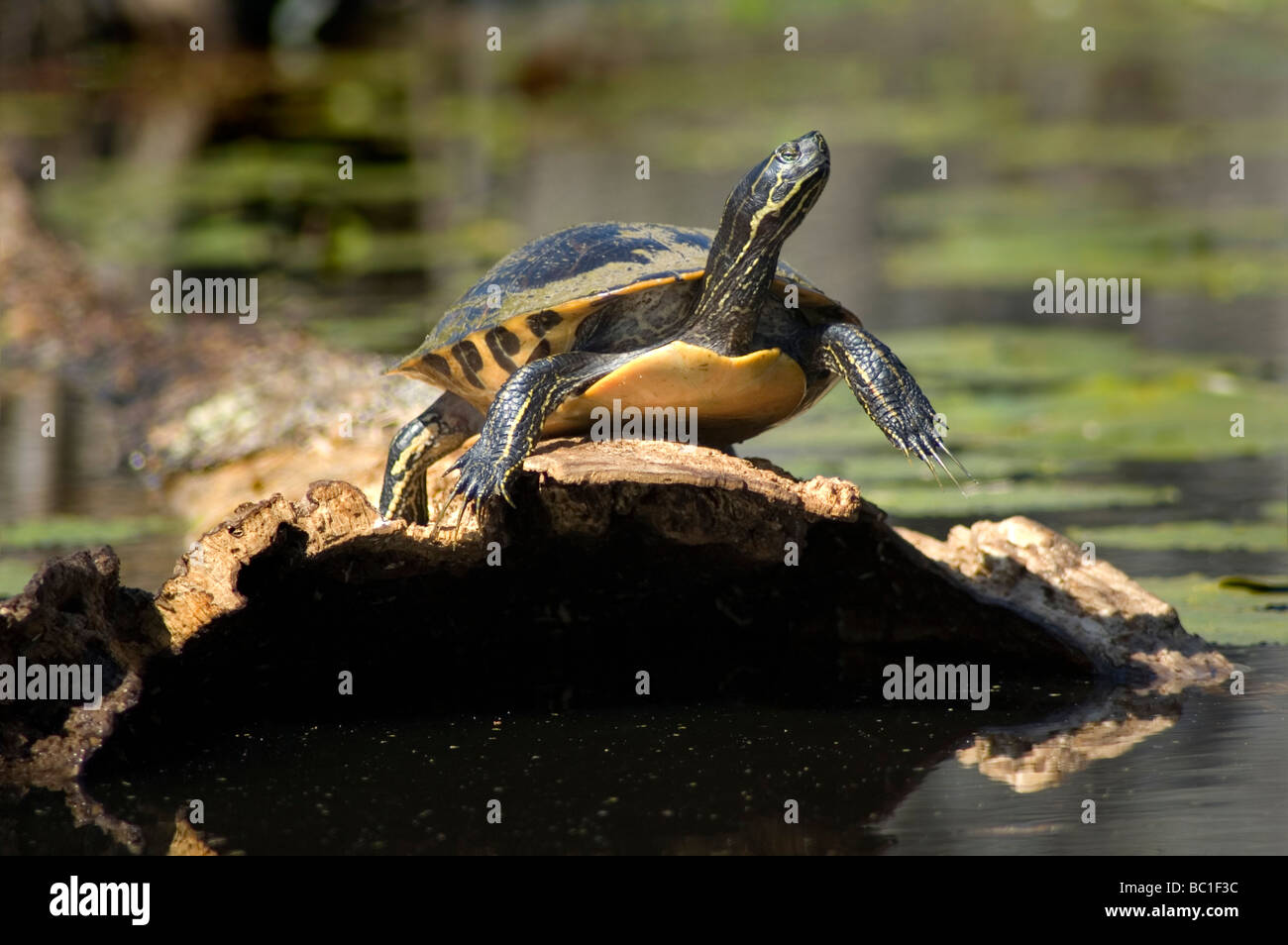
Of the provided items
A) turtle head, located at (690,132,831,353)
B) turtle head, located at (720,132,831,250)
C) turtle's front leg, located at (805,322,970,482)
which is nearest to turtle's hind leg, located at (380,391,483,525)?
turtle head, located at (690,132,831,353)

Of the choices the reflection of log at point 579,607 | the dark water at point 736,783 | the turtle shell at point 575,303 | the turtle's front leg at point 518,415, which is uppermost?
the turtle shell at point 575,303

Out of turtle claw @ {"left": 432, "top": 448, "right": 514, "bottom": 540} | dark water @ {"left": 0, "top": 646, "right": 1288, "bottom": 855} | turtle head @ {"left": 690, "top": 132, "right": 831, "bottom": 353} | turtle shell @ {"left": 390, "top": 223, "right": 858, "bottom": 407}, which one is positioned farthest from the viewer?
turtle shell @ {"left": 390, "top": 223, "right": 858, "bottom": 407}

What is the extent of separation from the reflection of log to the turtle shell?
1.46 ft

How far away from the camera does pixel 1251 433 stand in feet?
21.9

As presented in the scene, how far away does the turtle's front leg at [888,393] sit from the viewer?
4293 millimetres

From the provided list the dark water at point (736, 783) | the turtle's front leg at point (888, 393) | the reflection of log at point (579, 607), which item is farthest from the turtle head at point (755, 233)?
the dark water at point (736, 783)

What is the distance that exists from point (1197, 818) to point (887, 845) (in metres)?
0.62

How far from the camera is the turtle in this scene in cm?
431

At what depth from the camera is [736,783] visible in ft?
11.3

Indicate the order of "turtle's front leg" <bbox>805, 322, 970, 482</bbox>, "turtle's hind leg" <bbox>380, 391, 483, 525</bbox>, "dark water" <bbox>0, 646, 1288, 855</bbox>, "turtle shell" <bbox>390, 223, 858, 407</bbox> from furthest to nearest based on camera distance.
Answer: "turtle's hind leg" <bbox>380, 391, 483, 525</bbox>
"turtle shell" <bbox>390, 223, 858, 407</bbox>
"turtle's front leg" <bbox>805, 322, 970, 482</bbox>
"dark water" <bbox>0, 646, 1288, 855</bbox>

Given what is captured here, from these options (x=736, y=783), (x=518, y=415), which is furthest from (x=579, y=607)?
(x=736, y=783)

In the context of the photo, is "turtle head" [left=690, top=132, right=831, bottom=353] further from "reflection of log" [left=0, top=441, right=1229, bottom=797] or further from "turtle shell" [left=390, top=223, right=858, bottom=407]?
"reflection of log" [left=0, top=441, right=1229, bottom=797]

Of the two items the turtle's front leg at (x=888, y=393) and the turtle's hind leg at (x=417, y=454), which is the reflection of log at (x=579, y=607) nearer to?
the turtle's front leg at (x=888, y=393)
